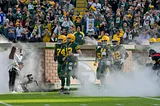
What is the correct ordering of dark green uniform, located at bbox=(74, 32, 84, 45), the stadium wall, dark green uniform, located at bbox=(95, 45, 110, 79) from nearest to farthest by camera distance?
dark green uniform, located at bbox=(95, 45, 110, 79)
the stadium wall
dark green uniform, located at bbox=(74, 32, 84, 45)

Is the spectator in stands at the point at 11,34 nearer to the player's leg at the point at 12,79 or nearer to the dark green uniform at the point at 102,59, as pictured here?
the player's leg at the point at 12,79

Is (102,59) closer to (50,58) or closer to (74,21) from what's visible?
(50,58)

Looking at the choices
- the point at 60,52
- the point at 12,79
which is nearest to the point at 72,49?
the point at 60,52

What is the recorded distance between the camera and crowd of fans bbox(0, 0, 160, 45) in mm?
24312

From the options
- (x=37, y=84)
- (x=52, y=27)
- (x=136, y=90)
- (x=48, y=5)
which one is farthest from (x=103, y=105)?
(x=48, y=5)

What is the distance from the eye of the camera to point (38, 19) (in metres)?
25.1

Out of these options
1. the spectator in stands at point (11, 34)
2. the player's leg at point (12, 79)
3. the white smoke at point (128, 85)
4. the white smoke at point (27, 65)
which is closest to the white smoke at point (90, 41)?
the white smoke at point (27, 65)

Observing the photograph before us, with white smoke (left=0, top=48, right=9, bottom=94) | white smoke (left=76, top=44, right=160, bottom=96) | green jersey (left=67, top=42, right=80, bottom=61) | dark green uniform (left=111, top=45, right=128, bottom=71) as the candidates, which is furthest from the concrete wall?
green jersey (left=67, top=42, right=80, bottom=61)

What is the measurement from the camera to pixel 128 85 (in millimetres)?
20406

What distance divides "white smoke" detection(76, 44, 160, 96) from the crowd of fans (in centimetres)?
289

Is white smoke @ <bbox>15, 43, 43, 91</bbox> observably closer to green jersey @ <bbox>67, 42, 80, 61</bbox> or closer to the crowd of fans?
the crowd of fans

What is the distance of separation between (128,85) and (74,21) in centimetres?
637

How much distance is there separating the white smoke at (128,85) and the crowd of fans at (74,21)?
2.89 meters

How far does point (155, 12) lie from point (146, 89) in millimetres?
9091
